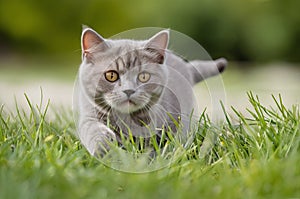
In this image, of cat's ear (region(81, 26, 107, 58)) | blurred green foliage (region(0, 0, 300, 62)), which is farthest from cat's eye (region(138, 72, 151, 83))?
blurred green foliage (region(0, 0, 300, 62))

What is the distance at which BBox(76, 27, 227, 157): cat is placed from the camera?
66.8 inches

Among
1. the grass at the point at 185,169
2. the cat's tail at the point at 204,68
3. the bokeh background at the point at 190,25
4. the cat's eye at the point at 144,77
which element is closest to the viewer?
the grass at the point at 185,169

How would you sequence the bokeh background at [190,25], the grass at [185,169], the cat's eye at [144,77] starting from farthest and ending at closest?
the bokeh background at [190,25] < the cat's eye at [144,77] < the grass at [185,169]

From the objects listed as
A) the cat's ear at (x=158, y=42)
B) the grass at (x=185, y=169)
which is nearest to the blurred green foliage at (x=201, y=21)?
the cat's ear at (x=158, y=42)

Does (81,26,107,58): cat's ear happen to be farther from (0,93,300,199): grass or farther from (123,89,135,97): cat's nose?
(0,93,300,199): grass

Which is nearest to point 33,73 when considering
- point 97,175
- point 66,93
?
point 66,93

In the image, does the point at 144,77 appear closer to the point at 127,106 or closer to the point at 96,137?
the point at 127,106

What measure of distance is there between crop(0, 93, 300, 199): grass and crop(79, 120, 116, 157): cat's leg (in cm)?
4

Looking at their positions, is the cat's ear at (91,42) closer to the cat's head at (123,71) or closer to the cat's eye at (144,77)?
the cat's head at (123,71)

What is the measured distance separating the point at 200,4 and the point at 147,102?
6.12 m

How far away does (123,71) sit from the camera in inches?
67.2

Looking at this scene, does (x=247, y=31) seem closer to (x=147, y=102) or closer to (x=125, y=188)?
(x=147, y=102)

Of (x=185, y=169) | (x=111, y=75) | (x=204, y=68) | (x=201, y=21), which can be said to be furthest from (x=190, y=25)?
(x=185, y=169)

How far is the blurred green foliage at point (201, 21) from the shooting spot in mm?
7566
